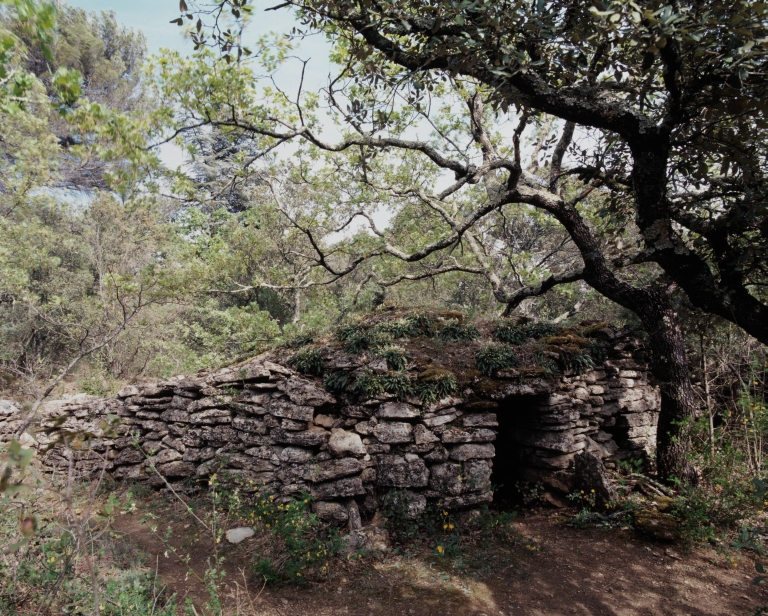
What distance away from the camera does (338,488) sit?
5.50 meters

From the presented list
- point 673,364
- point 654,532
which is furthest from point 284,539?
point 673,364

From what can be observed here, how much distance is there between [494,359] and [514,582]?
2835 mm

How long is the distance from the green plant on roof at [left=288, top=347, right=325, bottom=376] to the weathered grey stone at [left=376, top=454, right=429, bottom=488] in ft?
5.82

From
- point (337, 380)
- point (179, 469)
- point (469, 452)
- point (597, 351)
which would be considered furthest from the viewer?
point (597, 351)

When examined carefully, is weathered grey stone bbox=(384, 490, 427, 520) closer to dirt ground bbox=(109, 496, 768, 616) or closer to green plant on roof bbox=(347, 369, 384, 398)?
dirt ground bbox=(109, 496, 768, 616)

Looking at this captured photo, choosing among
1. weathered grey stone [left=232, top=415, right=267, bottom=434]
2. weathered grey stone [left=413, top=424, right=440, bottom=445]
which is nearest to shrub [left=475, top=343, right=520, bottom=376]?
weathered grey stone [left=413, top=424, right=440, bottom=445]

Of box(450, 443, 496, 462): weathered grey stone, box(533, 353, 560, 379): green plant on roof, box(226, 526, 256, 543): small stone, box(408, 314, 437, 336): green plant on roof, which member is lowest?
box(226, 526, 256, 543): small stone

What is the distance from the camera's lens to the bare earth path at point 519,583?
425 centimetres

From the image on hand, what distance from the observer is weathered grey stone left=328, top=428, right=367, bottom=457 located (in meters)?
5.73

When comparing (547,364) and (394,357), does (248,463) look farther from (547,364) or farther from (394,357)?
(547,364)

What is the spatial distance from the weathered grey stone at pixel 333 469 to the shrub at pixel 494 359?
7.48 feet

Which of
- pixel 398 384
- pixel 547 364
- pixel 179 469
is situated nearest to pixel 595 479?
pixel 547 364

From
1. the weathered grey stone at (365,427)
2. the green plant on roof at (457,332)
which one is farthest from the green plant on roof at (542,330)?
the weathered grey stone at (365,427)

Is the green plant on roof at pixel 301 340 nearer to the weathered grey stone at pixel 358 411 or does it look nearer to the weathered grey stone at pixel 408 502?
the weathered grey stone at pixel 358 411
